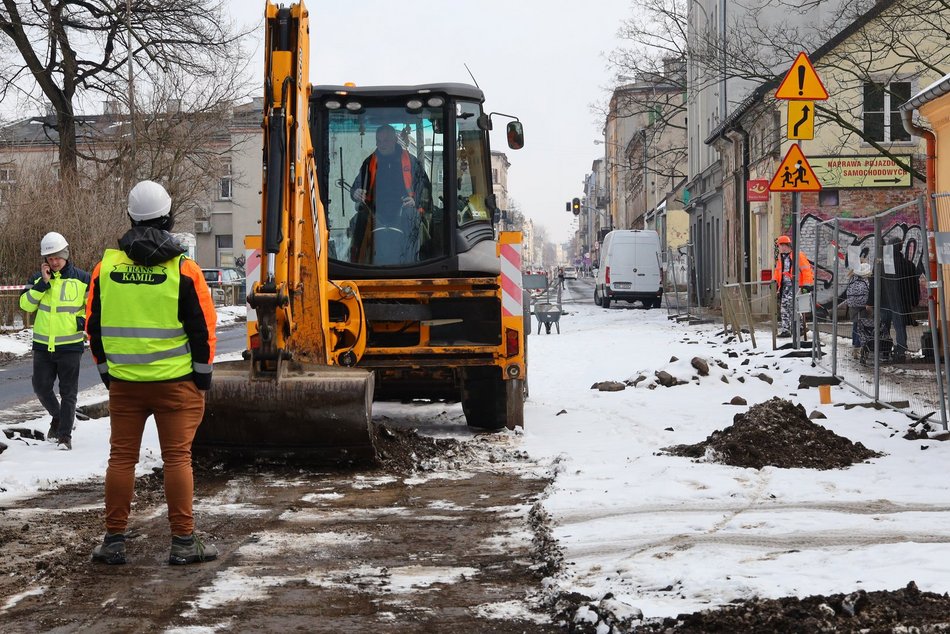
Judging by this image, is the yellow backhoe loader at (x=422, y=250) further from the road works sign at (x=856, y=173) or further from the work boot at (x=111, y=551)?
the road works sign at (x=856, y=173)

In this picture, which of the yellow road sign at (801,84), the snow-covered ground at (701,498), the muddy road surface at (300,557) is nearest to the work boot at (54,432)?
the snow-covered ground at (701,498)

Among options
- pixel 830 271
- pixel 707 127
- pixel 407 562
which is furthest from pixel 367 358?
pixel 707 127

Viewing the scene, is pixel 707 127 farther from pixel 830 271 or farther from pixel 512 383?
pixel 512 383

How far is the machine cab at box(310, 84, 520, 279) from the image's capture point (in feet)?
35.1

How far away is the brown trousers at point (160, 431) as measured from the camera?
5.92m

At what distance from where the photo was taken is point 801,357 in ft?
51.6

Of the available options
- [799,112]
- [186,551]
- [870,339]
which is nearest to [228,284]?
[799,112]

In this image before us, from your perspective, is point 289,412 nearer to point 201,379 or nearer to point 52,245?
point 201,379

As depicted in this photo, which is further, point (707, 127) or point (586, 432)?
A: point (707, 127)

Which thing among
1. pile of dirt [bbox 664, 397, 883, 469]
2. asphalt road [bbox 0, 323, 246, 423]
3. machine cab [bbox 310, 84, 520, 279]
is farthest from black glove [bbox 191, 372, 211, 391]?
asphalt road [bbox 0, 323, 246, 423]

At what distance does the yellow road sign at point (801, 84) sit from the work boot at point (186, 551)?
9.24 metres

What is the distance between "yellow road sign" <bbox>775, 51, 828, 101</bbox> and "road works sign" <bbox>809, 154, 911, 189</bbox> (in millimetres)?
17707

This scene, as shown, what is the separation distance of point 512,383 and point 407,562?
497 centimetres

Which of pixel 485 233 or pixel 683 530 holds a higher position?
pixel 485 233
